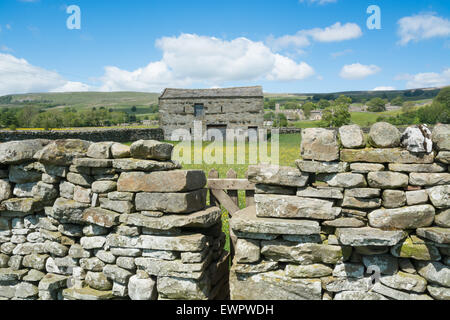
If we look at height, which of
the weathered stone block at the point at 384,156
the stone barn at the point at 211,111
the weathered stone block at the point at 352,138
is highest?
the stone barn at the point at 211,111

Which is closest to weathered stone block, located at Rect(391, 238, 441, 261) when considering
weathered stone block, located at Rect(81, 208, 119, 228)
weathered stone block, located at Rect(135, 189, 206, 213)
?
weathered stone block, located at Rect(135, 189, 206, 213)

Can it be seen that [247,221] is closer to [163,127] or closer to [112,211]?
[112,211]

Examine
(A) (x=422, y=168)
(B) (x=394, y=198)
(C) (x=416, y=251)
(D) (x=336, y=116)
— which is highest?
(D) (x=336, y=116)

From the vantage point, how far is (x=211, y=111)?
38.2m

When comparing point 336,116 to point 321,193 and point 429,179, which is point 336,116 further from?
point 321,193

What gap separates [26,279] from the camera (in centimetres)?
469

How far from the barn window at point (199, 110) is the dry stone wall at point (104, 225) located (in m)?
34.0

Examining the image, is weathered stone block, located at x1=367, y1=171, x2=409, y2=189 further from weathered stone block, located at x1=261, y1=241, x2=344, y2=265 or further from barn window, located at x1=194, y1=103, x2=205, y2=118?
barn window, located at x1=194, y1=103, x2=205, y2=118

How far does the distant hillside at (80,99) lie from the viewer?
446 feet

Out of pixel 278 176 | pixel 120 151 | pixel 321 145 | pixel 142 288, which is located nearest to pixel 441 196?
pixel 321 145

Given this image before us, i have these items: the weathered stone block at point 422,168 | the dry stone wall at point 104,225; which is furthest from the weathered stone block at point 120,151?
the weathered stone block at point 422,168

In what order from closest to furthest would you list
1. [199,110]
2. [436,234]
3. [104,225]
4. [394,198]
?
[436,234], [394,198], [104,225], [199,110]

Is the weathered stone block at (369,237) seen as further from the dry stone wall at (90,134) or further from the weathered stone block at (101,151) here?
the dry stone wall at (90,134)

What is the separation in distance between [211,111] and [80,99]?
136m
